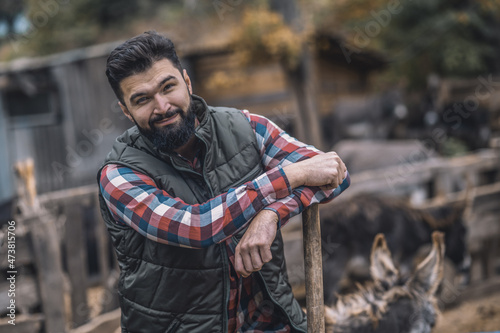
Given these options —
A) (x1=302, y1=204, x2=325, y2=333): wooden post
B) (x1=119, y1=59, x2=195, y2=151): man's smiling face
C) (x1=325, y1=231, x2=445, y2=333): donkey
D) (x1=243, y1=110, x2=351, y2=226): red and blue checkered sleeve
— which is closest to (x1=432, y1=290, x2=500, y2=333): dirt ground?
(x1=325, y1=231, x2=445, y2=333): donkey

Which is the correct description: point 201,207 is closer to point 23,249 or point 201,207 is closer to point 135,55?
point 135,55

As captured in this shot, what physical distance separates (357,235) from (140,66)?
3.10m

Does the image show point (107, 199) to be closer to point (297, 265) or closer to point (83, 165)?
point (297, 265)

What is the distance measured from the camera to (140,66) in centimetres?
162

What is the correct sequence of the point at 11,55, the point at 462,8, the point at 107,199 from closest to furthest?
1. the point at 107,199
2. the point at 462,8
3. the point at 11,55

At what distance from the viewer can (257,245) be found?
1.54 m

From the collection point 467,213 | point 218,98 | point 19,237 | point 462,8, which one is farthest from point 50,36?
point 467,213

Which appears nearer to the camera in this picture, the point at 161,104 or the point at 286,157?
the point at 161,104

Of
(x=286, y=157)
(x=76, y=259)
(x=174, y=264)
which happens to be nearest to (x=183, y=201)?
(x=174, y=264)

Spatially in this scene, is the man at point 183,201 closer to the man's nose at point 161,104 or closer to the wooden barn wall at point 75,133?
the man's nose at point 161,104

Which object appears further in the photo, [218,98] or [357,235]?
[218,98]

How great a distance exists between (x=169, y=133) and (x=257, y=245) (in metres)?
0.54

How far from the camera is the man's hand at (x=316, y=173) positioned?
162 cm

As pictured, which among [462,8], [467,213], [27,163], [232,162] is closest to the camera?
[232,162]
